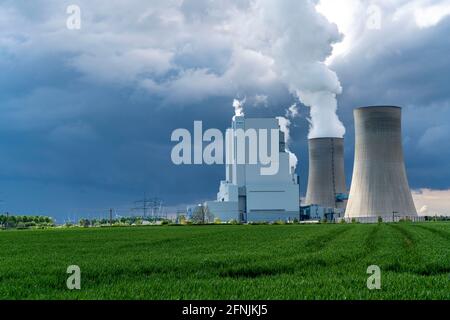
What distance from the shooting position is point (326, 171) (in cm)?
7644

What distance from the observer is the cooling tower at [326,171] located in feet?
A: 244

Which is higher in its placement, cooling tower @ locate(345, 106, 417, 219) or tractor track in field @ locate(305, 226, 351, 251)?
cooling tower @ locate(345, 106, 417, 219)

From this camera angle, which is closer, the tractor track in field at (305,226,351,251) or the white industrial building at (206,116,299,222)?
the tractor track in field at (305,226,351,251)

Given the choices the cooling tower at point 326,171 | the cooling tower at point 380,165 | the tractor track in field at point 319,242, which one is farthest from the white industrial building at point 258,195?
the tractor track in field at point 319,242

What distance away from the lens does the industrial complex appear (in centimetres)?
5194

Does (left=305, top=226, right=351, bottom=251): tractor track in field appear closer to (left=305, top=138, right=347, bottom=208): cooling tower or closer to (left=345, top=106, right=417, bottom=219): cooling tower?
(left=345, top=106, right=417, bottom=219): cooling tower

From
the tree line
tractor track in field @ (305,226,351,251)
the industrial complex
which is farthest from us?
the tree line

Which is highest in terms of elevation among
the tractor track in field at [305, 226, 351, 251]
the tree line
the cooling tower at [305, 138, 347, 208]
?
the cooling tower at [305, 138, 347, 208]

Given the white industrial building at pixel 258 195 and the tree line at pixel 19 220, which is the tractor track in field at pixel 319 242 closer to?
the white industrial building at pixel 258 195

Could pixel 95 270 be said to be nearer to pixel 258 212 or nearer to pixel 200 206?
pixel 258 212

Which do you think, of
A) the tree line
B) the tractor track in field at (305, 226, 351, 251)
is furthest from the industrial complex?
the tree line

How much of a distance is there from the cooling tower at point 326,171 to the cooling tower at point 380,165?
61.0ft
